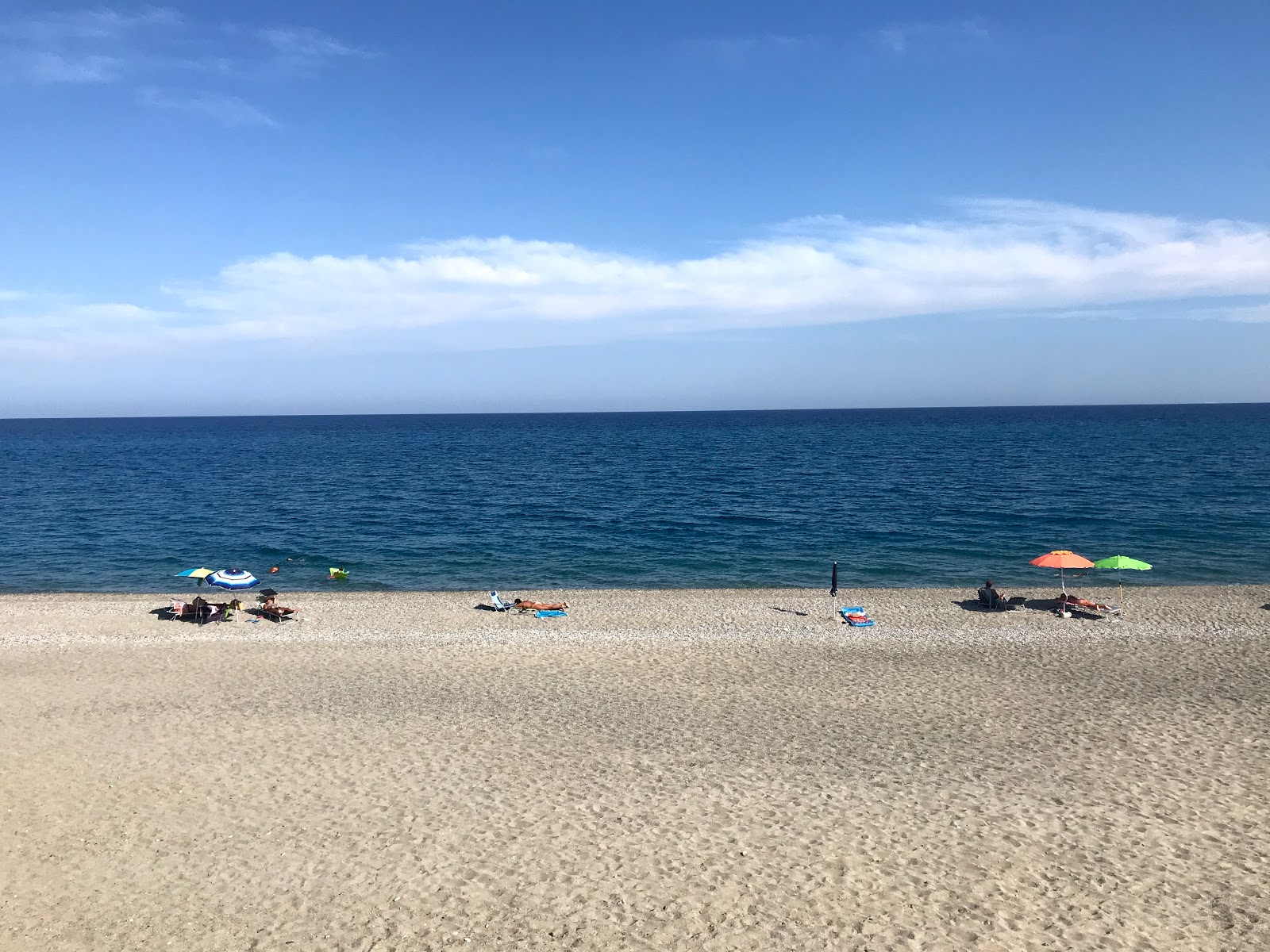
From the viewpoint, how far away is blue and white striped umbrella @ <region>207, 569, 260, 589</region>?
28531 mm

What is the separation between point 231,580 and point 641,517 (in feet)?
84.2

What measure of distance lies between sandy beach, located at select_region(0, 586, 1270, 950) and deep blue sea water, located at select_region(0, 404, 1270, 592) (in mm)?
11262

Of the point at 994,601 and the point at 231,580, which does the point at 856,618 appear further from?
the point at 231,580

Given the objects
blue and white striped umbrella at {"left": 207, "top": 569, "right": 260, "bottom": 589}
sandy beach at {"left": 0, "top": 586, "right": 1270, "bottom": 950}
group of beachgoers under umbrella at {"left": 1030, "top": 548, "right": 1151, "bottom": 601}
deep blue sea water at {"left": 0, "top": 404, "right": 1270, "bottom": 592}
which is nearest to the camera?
sandy beach at {"left": 0, "top": 586, "right": 1270, "bottom": 950}

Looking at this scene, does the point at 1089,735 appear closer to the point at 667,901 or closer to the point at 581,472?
the point at 667,901

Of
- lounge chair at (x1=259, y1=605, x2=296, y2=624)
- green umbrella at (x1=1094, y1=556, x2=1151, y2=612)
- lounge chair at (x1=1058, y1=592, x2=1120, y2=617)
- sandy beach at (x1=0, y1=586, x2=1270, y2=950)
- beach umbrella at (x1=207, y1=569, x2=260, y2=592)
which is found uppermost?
green umbrella at (x1=1094, y1=556, x2=1151, y2=612)

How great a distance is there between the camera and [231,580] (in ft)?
94.0

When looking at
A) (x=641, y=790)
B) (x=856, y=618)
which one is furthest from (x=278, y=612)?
(x=856, y=618)

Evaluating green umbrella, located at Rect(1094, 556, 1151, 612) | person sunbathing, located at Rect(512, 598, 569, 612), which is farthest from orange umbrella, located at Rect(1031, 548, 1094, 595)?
person sunbathing, located at Rect(512, 598, 569, 612)

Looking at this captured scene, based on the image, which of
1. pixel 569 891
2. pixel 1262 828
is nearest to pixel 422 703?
pixel 569 891

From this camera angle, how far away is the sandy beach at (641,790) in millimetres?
10883

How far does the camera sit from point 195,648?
77.5 ft

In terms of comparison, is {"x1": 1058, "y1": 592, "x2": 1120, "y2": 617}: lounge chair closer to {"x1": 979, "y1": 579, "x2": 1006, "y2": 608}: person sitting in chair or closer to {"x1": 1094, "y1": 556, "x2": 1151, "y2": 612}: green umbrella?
{"x1": 1094, "y1": 556, "x2": 1151, "y2": 612}: green umbrella

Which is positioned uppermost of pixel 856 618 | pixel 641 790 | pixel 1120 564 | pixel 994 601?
pixel 1120 564
